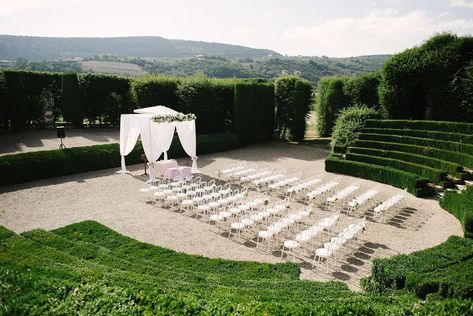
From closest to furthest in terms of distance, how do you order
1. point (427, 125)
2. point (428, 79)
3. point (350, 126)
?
point (427, 125), point (350, 126), point (428, 79)

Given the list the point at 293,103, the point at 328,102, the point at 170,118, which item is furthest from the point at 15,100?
the point at 328,102

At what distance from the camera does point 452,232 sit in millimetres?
13523

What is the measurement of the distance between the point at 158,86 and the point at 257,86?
8002 millimetres

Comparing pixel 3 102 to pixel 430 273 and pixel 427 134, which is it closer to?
pixel 430 273

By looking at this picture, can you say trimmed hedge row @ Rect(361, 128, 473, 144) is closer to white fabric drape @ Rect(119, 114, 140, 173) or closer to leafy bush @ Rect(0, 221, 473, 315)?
white fabric drape @ Rect(119, 114, 140, 173)

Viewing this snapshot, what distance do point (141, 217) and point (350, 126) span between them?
15828 mm

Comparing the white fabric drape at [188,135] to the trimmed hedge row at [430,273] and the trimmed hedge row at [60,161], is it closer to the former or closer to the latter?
the trimmed hedge row at [60,161]

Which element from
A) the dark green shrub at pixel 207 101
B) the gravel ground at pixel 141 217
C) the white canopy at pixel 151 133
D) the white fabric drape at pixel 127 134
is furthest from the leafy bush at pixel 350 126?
the white fabric drape at pixel 127 134

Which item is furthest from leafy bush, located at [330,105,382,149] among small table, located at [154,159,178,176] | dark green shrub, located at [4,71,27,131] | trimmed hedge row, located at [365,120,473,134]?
dark green shrub, located at [4,71,27,131]

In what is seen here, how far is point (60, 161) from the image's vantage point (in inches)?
767

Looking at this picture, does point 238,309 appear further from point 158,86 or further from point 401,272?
point 158,86

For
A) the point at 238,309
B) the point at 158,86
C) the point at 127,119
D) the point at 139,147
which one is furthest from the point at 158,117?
the point at 238,309

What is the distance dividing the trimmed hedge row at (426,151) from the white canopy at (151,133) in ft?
35.7

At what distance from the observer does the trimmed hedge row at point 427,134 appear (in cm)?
2029
